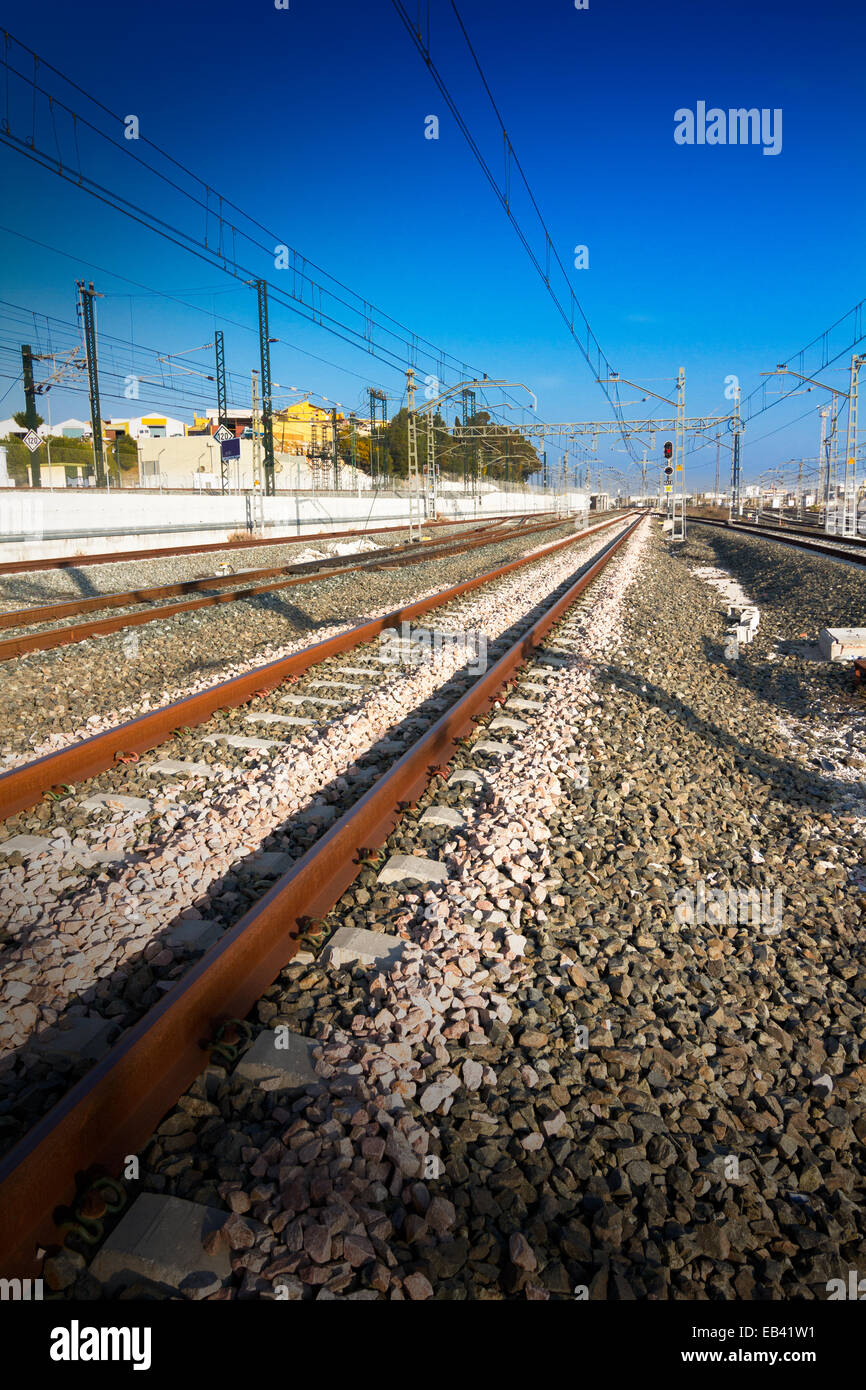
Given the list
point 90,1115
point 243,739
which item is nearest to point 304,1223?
point 90,1115

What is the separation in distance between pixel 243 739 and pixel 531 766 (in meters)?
2.22

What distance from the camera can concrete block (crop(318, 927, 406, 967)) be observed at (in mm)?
3230

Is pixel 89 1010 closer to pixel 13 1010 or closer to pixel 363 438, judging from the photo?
pixel 13 1010

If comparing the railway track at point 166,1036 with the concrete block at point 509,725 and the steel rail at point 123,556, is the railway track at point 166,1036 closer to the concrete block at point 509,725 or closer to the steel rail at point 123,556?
the concrete block at point 509,725

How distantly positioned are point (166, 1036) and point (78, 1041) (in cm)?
48

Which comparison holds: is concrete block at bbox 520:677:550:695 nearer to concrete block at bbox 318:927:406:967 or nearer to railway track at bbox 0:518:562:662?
concrete block at bbox 318:927:406:967

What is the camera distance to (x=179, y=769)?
211 inches

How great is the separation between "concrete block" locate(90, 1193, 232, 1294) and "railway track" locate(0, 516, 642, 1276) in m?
0.13

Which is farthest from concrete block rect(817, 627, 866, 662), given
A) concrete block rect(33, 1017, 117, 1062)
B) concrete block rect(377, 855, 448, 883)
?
concrete block rect(33, 1017, 117, 1062)

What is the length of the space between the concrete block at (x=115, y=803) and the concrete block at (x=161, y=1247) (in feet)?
9.42

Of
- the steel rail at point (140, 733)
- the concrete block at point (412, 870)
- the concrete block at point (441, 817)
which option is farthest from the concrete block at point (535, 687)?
the concrete block at point (412, 870)

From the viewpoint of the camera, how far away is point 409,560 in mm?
20719

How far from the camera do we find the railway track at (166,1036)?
200 centimetres

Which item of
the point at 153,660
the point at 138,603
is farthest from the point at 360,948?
the point at 138,603
